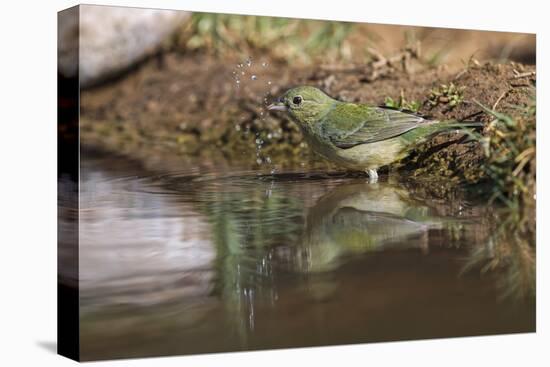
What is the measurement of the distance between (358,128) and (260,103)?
3.36 ft

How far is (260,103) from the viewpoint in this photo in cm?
803

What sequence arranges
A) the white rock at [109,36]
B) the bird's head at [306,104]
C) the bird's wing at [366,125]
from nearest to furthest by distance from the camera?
the white rock at [109,36] < the bird's wing at [366,125] < the bird's head at [306,104]

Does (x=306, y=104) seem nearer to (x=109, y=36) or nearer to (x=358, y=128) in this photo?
(x=358, y=128)

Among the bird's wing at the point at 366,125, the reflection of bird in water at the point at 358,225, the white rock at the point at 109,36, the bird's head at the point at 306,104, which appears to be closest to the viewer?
the white rock at the point at 109,36

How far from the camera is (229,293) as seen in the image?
20.5 ft

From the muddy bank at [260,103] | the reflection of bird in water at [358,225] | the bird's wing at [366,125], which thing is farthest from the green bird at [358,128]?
the reflection of bird in water at [358,225]

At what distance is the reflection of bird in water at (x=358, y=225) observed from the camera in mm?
6566

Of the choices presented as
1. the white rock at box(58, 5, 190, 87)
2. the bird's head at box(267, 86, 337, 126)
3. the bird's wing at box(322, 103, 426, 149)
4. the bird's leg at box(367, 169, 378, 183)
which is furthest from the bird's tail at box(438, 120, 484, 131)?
the white rock at box(58, 5, 190, 87)

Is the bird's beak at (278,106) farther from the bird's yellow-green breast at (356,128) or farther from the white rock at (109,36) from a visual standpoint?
the white rock at (109,36)

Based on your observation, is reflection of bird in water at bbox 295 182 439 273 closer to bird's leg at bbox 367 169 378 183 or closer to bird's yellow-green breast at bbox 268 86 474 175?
bird's leg at bbox 367 169 378 183

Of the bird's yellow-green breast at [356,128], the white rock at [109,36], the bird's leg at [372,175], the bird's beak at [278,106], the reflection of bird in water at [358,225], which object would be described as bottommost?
the reflection of bird in water at [358,225]

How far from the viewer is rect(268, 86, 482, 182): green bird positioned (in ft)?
24.3

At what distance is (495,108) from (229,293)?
278 cm

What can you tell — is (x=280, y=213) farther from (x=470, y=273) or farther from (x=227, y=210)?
(x=470, y=273)
